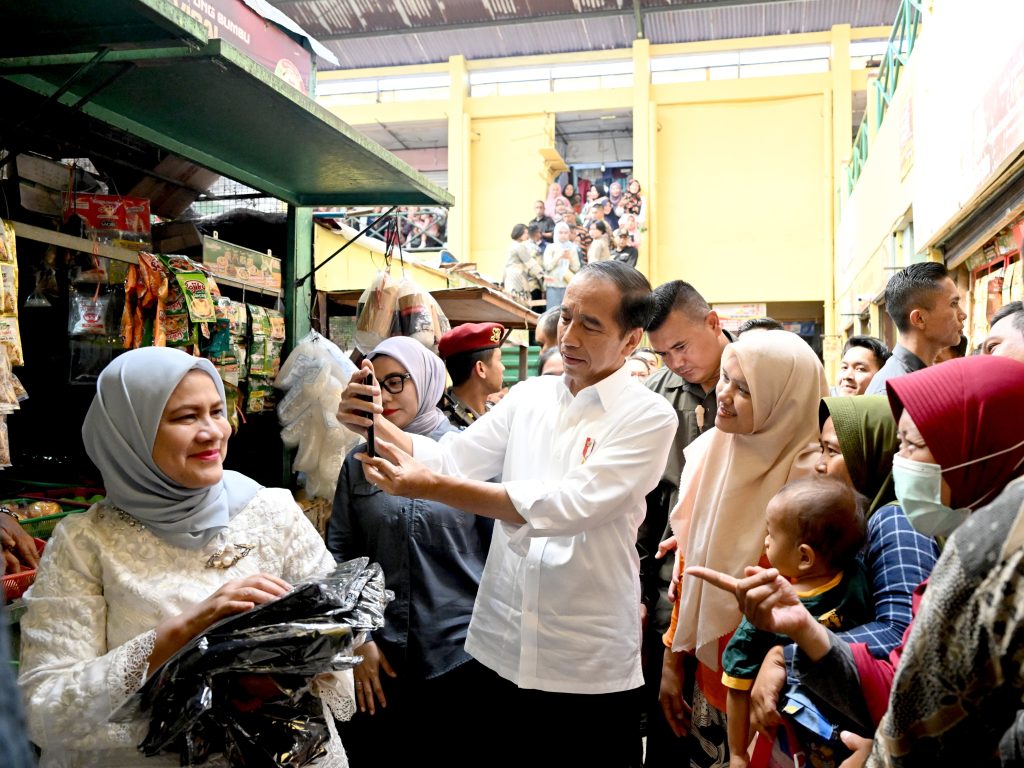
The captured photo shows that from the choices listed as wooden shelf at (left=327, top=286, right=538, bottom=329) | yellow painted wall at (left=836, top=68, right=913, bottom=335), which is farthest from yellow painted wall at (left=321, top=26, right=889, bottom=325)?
wooden shelf at (left=327, top=286, right=538, bottom=329)

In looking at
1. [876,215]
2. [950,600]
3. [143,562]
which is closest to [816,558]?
[950,600]

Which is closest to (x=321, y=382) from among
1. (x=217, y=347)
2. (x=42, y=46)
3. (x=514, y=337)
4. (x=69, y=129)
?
(x=217, y=347)

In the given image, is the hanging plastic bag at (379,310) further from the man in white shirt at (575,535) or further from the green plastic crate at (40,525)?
the man in white shirt at (575,535)

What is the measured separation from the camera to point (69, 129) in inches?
127

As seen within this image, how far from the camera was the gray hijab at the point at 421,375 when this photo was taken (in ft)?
8.68

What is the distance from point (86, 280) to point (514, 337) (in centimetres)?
757

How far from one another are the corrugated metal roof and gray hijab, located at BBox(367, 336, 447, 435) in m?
12.6

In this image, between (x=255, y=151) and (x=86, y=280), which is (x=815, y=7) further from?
(x=86, y=280)

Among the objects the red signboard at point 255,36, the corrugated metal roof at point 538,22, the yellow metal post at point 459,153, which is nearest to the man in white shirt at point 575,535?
the red signboard at point 255,36

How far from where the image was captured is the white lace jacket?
4.71 feet

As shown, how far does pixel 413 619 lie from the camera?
231 cm

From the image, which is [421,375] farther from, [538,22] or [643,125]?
[538,22]

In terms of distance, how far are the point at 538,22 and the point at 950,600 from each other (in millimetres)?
14772

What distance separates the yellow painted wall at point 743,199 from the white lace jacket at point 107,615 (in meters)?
12.8
